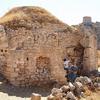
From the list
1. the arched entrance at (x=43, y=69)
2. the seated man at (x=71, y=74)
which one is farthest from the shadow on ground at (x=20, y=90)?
the seated man at (x=71, y=74)

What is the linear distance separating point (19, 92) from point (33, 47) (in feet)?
8.26

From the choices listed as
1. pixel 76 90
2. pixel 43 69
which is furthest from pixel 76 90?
pixel 43 69

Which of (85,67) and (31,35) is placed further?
(85,67)

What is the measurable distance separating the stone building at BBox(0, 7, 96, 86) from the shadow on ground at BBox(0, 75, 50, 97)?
0.99 ft

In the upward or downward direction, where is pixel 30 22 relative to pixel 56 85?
upward

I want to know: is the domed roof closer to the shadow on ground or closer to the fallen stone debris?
the shadow on ground

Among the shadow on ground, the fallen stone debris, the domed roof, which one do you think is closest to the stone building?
the domed roof

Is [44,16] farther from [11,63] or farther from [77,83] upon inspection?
[77,83]

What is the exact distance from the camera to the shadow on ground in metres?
14.2

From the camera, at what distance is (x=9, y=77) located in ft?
50.1

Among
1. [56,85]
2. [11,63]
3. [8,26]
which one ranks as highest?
[8,26]

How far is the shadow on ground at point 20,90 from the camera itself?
46.7ft

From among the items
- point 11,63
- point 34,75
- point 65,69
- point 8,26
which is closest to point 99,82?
point 65,69

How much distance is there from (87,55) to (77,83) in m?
4.47
